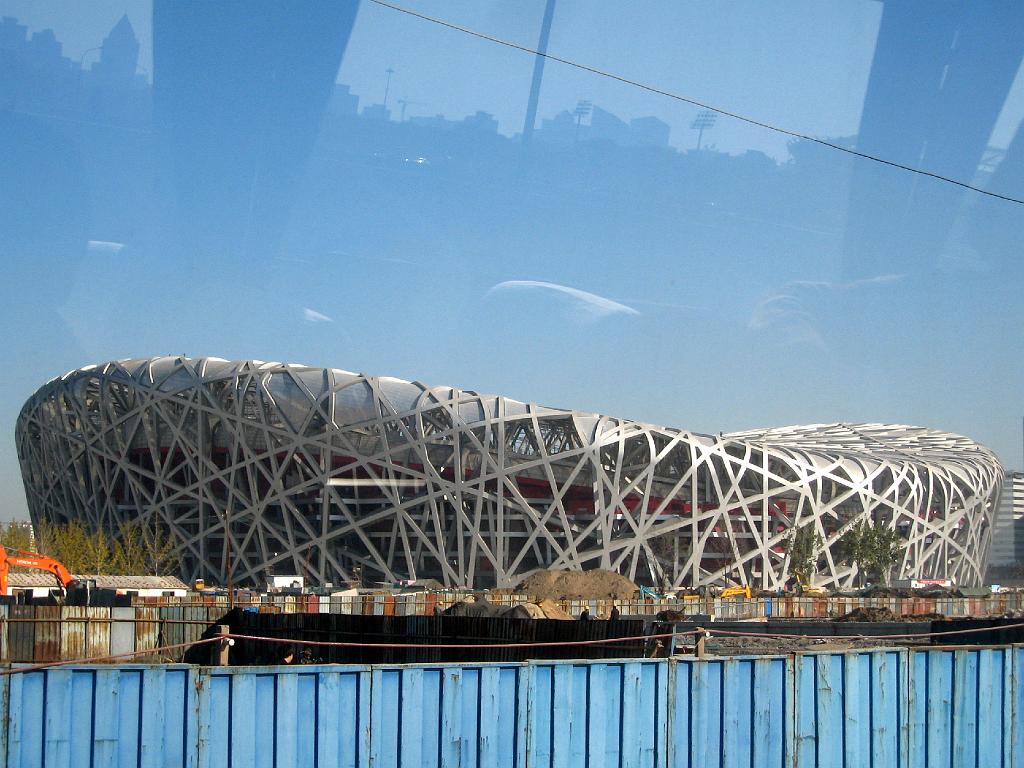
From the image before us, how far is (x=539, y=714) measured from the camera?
10.4 meters

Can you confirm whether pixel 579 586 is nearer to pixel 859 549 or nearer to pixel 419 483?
pixel 419 483

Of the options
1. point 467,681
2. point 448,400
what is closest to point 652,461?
point 448,400

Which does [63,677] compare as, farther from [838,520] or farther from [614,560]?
[838,520]

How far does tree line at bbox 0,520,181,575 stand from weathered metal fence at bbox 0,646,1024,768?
175 feet

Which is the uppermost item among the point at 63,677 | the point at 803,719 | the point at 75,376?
the point at 75,376

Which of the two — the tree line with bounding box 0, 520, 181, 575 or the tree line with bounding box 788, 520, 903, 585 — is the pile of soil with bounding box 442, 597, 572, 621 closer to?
the tree line with bounding box 0, 520, 181, 575

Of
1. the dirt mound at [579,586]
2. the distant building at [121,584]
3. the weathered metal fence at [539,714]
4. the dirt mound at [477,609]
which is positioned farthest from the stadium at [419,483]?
the weathered metal fence at [539,714]

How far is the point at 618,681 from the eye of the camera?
1078cm

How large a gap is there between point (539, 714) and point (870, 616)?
2937cm

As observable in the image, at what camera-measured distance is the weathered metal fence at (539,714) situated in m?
9.06

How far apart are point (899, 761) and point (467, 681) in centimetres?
530

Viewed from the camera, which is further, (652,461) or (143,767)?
(652,461)

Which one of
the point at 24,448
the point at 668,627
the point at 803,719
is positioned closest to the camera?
the point at 803,719

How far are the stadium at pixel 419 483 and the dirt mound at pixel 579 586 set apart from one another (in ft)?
24.1
